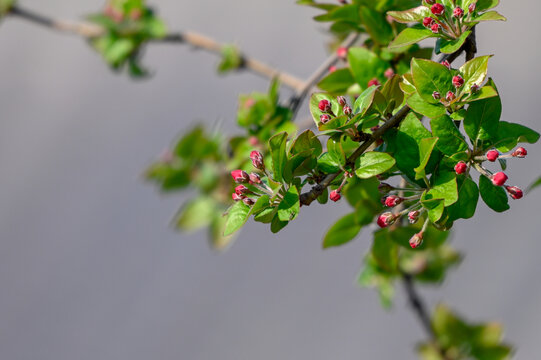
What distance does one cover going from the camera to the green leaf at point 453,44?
0.50 metres

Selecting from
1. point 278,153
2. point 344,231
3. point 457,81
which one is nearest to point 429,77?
point 457,81

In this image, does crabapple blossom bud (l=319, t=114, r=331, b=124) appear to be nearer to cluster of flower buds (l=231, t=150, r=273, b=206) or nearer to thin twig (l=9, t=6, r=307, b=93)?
cluster of flower buds (l=231, t=150, r=273, b=206)

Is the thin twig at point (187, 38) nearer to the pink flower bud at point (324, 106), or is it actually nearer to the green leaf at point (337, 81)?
the green leaf at point (337, 81)

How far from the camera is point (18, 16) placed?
5.06ft

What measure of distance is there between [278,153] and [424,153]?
11 centimetres

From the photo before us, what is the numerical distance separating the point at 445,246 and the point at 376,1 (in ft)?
2.63

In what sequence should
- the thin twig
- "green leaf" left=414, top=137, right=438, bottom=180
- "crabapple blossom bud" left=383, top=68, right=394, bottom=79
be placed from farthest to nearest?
the thin twig
"crabapple blossom bud" left=383, top=68, right=394, bottom=79
"green leaf" left=414, top=137, right=438, bottom=180

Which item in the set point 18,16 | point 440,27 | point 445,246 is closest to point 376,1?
point 440,27

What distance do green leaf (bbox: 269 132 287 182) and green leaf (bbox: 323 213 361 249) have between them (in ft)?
0.63

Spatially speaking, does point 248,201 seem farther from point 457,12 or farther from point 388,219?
point 457,12

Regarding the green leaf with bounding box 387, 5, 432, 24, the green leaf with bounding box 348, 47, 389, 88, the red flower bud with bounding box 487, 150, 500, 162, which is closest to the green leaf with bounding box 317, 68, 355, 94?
the green leaf with bounding box 348, 47, 389, 88

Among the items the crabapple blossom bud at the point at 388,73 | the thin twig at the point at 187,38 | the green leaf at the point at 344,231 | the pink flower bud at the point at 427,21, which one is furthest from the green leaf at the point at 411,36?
the thin twig at the point at 187,38

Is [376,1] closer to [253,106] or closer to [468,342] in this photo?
[253,106]

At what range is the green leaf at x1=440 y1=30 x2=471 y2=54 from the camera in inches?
19.5
